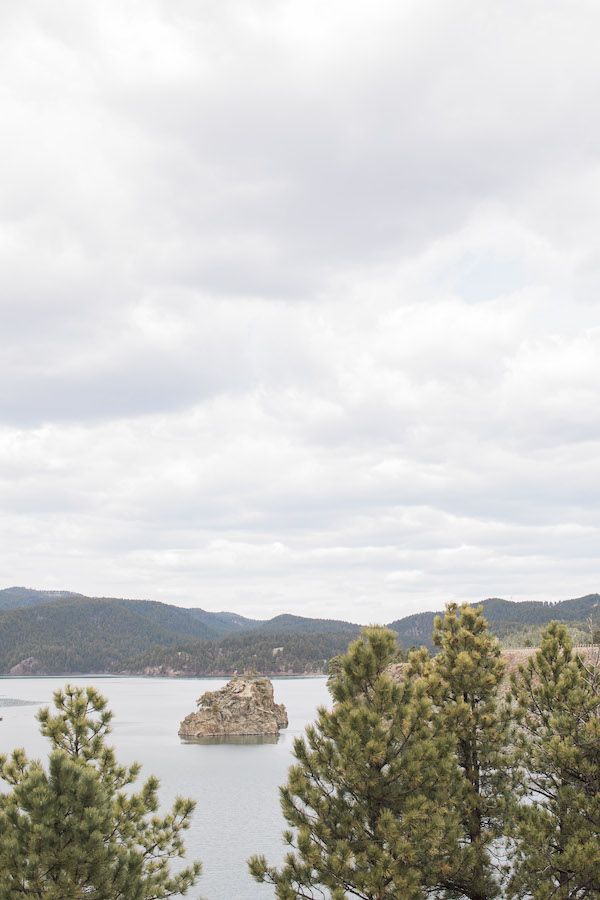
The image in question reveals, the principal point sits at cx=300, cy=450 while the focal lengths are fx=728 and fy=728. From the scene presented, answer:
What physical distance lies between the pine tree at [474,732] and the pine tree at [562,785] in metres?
0.80

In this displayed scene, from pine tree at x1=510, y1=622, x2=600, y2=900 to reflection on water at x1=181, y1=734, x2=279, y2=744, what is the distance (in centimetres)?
10657

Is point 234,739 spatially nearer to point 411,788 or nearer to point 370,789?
point 370,789

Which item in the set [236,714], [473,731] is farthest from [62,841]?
[236,714]

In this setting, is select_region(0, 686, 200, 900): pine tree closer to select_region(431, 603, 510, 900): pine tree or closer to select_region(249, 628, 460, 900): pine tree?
select_region(249, 628, 460, 900): pine tree

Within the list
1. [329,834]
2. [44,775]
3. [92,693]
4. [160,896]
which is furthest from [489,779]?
[44,775]

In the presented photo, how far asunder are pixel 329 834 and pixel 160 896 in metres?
5.09

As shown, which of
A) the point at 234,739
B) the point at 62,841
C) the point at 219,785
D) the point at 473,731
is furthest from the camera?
the point at 234,739

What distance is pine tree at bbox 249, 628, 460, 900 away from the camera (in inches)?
764

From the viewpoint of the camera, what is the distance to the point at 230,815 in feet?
208

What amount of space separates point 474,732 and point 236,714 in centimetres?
11647

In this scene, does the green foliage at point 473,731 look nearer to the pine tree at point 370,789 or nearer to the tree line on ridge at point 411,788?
the tree line on ridge at point 411,788

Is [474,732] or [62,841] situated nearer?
[62,841]

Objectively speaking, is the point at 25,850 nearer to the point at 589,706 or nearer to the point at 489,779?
the point at 489,779

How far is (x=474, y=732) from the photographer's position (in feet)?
78.1
